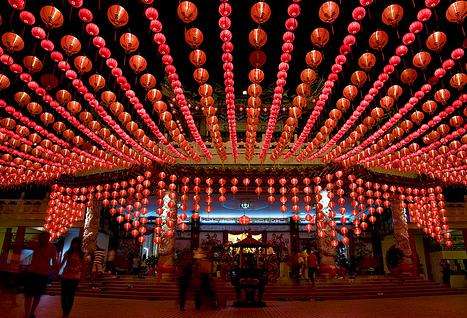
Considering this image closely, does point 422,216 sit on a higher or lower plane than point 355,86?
lower

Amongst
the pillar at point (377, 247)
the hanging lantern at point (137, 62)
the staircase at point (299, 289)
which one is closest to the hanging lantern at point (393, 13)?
the hanging lantern at point (137, 62)

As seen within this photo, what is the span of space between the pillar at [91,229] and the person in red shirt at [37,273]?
10629 millimetres

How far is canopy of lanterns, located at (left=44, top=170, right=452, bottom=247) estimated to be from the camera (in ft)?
47.6

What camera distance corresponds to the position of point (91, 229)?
15.5 m

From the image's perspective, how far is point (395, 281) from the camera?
12.9 metres

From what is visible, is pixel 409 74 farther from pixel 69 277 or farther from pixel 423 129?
pixel 69 277

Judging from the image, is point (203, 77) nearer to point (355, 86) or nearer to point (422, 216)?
point (355, 86)

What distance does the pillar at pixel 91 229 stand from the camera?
50.0 feet

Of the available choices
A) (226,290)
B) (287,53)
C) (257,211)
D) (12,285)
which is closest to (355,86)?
(287,53)

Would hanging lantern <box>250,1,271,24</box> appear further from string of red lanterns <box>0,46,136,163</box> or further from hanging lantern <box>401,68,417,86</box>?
string of red lanterns <box>0,46,136,163</box>

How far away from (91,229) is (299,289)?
906 centimetres

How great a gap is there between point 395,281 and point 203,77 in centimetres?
1011

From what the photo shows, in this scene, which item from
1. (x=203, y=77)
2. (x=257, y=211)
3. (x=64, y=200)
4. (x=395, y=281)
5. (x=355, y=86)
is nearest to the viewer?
(x=203, y=77)

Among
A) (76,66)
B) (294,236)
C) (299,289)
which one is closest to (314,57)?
(76,66)
